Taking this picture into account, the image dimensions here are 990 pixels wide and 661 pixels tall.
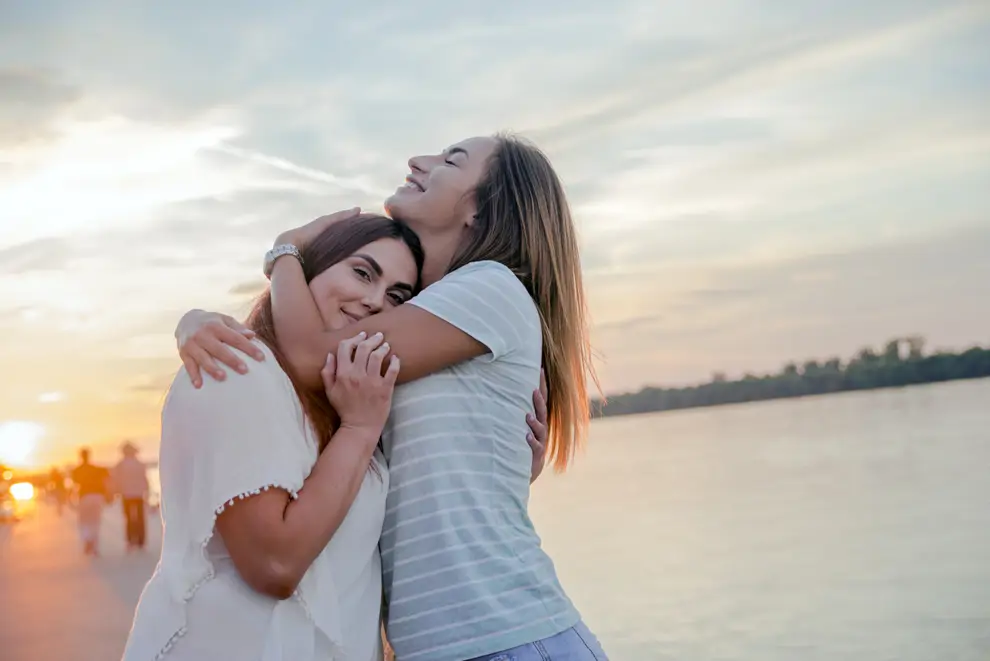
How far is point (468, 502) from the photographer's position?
2.76m

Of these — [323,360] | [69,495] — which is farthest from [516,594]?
[69,495]

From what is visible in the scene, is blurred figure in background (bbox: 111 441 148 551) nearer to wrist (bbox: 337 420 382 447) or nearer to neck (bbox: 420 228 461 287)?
neck (bbox: 420 228 461 287)

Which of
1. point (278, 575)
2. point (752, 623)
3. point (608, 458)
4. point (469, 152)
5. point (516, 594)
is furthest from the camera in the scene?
point (608, 458)

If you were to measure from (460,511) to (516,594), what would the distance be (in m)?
0.25

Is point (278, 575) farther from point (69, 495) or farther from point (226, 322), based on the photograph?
point (69, 495)

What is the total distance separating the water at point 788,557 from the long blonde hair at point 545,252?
21.5 ft

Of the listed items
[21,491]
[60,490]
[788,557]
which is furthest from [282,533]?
[60,490]

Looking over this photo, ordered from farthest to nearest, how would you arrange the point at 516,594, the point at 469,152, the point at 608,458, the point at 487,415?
the point at 608,458 < the point at 469,152 < the point at 487,415 < the point at 516,594

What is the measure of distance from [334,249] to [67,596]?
998 cm

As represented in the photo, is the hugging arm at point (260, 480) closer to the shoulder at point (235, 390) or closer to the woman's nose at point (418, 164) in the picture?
the shoulder at point (235, 390)

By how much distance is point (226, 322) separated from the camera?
8.97 feet

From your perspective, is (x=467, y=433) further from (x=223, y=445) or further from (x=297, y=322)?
(x=223, y=445)

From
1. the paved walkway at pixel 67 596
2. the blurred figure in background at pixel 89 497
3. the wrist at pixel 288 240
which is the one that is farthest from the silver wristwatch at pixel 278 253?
the blurred figure in background at pixel 89 497

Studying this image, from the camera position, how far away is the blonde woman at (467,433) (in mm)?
2689
